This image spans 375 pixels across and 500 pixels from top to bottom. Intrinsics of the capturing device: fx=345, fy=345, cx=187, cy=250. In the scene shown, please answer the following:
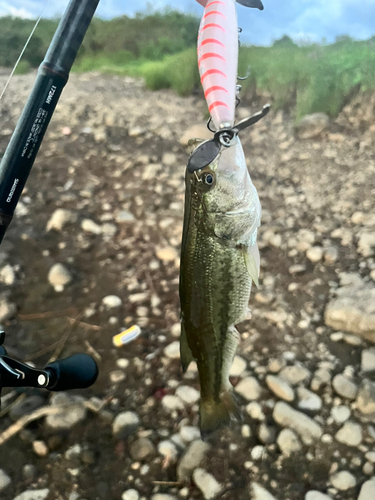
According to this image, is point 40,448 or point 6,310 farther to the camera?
point 6,310

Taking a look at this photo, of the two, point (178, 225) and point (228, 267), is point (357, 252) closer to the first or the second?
point (178, 225)

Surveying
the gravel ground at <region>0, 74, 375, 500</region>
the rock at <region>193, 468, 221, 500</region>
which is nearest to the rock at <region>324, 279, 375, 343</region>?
the gravel ground at <region>0, 74, 375, 500</region>

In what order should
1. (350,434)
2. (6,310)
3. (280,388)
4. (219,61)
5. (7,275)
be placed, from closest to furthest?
(219,61), (350,434), (280,388), (6,310), (7,275)

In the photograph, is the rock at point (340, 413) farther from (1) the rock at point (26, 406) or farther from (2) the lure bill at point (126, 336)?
(1) the rock at point (26, 406)

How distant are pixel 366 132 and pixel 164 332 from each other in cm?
157

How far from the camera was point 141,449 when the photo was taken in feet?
2.98

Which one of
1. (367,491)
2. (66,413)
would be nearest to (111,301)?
(66,413)

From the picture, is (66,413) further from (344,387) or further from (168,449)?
(344,387)

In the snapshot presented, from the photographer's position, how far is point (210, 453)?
0.89 metres

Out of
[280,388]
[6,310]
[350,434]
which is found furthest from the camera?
[6,310]

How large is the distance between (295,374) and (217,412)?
1.09 ft

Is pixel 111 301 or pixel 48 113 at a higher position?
pixel 48 113

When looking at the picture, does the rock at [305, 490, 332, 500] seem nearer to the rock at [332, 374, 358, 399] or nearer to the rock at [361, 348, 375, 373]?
the rock at [332, 374, 358, 399]

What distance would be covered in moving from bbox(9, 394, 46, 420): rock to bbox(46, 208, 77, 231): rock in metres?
0.78
